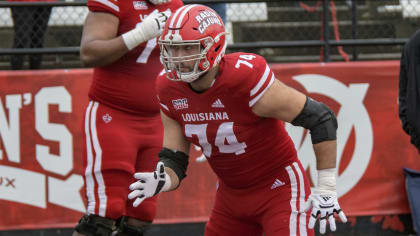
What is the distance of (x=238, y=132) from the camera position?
3.72 meters

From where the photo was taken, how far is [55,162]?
20.9 ft

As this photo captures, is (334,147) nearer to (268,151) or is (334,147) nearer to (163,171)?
(268,151)

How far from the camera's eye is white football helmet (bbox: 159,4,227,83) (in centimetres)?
356

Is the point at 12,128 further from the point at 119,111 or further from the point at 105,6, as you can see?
the point at 105,6

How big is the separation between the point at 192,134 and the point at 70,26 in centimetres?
407

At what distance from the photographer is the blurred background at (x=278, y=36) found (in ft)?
21.5

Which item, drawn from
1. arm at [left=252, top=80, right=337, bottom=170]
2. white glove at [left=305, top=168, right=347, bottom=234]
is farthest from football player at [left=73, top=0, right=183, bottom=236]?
white glove at [left=305, top=168, right=347, bottom=234]

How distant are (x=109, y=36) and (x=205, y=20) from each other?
104cm

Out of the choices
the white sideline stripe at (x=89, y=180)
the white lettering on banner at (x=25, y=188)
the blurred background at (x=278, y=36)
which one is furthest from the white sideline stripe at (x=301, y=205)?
the white lettering on banner at (x=25, y=188)

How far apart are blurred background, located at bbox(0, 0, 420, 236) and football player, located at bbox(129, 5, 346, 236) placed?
106 inches

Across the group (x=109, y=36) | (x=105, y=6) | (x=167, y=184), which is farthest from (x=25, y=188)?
(x=167, y=184)

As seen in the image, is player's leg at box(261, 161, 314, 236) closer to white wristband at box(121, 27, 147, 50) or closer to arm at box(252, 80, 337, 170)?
arm at box(252, 80, 337, 170)

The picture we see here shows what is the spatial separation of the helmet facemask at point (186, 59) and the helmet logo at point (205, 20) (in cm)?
6

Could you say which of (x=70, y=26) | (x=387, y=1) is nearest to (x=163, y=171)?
(x=70, y=26)
